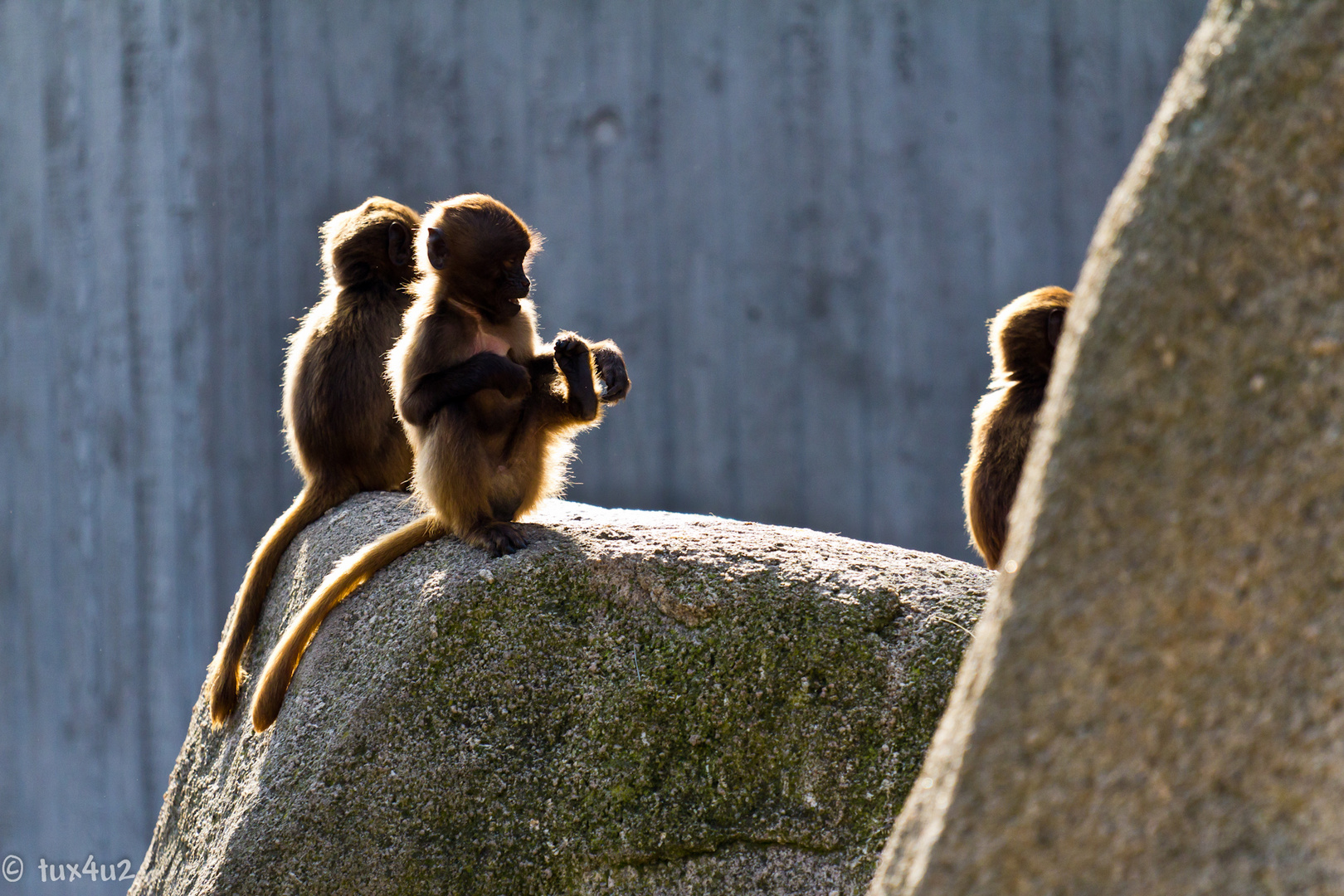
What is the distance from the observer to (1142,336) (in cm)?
103

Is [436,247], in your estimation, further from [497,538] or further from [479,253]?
[497,538]

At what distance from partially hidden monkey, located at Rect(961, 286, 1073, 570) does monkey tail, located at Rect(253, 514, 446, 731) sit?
176 centimetres

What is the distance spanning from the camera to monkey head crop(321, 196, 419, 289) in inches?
173

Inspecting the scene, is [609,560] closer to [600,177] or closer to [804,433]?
[804,433]

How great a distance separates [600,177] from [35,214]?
305 cm

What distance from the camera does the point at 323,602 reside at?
3125 millimetres

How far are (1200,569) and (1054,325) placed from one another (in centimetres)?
305

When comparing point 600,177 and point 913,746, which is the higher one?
point 600,177

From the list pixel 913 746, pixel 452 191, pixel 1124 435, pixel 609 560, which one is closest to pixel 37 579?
pixel 452 191

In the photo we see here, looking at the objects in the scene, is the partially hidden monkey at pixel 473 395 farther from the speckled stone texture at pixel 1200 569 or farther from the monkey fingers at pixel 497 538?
the speckled stone texture at pixel 1200 569

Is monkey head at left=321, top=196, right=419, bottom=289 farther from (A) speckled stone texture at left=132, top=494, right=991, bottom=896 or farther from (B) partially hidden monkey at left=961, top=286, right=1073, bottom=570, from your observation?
(B) partially hidden monkey at left=961, top=286, right=1073, bottom=570

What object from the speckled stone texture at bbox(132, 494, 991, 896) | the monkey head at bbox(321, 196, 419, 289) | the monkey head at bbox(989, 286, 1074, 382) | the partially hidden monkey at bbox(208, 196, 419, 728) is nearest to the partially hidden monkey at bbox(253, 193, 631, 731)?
the speckled stone texture at bbox(132, 494, 991, 896)

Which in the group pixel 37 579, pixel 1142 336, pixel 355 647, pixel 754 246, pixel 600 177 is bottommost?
pixel 37 579

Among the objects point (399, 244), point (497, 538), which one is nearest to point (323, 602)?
point (497, 538)
